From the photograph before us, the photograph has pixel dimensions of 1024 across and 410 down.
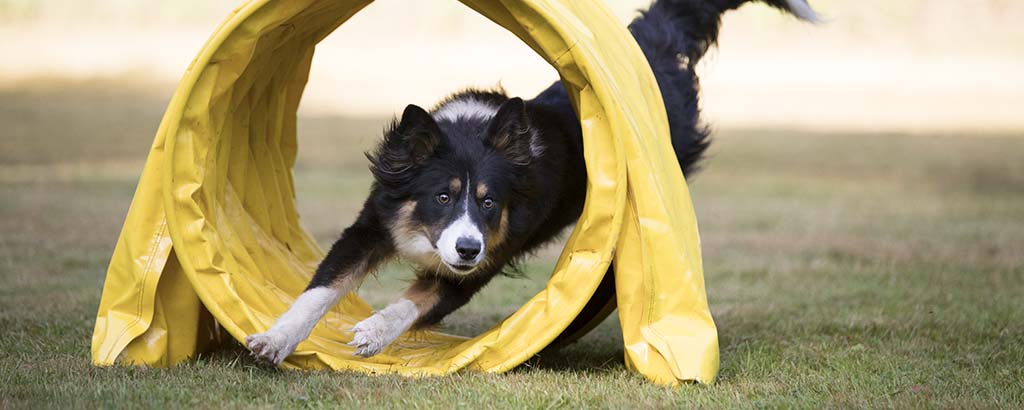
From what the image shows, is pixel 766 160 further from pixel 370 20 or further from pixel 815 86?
pixel 370 20

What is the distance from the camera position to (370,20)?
29.1 metres

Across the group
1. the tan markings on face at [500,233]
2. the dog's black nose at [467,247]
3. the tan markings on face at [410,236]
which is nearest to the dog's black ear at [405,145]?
the tan markings on face at [410,236]

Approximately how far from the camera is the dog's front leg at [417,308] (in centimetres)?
509

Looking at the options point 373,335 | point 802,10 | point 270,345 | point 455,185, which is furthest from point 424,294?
point 802,10

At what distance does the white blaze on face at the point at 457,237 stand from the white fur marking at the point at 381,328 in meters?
0.41

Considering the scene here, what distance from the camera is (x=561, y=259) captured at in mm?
5223

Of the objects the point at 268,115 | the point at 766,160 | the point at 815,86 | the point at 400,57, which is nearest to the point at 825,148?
the point at 766,160

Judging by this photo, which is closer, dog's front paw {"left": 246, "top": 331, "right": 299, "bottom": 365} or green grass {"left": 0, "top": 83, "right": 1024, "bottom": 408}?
green grass {"left": 0, "top": 83, "right": 1024, "bottom": 408}

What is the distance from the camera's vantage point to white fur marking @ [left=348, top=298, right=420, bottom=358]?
16.6ft

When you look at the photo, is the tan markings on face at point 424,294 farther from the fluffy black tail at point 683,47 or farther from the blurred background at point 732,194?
the fluffy black tail at point 683,47

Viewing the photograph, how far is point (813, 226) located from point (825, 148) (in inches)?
315

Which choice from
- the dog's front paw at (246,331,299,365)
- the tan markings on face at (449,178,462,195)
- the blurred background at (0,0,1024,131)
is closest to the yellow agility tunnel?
the dog's front paw at (246,331,299,365)

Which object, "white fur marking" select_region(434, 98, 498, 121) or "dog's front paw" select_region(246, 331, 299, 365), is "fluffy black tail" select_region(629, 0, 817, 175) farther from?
"dog's front paw" select_region(246, 331, 299, 365)

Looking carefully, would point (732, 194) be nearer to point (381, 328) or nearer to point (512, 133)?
point (512, 133)
